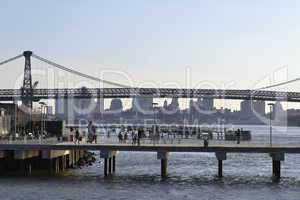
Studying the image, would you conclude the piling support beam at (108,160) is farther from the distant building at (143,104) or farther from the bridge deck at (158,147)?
the distant building at (143,104)

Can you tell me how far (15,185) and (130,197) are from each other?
827 cm

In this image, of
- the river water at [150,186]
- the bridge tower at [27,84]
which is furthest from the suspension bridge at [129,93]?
the river water at [150,186]

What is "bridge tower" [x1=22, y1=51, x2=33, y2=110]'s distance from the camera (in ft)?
377

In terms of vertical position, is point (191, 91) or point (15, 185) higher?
point (191, 91)

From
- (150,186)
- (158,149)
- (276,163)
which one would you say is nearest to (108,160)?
(158,149)

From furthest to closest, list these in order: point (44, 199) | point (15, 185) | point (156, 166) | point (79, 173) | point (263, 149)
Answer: point (156, 166) → point (79, 173) → point (263, 149) → point (15, 185) → point (44, 199)

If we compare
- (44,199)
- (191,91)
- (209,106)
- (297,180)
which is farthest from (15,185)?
(209,106)

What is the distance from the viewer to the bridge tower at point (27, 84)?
11489 cm

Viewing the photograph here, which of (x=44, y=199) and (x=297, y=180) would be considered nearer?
(x=44, y=199)

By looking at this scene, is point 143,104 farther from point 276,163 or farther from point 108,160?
point 276,163

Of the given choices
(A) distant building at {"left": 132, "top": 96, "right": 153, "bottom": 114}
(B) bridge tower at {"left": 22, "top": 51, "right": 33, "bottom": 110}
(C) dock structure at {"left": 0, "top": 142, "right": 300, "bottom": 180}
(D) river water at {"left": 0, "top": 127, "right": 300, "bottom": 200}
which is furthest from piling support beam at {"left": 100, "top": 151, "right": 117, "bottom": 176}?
(A) distant building at {"left": 132, "top": 96, "right": 153, "bottom": 114}

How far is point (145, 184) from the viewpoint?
4719 cm

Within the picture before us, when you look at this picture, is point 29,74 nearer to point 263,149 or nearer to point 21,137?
point 21,137

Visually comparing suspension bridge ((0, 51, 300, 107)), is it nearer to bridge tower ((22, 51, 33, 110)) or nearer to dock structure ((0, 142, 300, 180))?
bridge tower ((22, 51, 33, 110))
